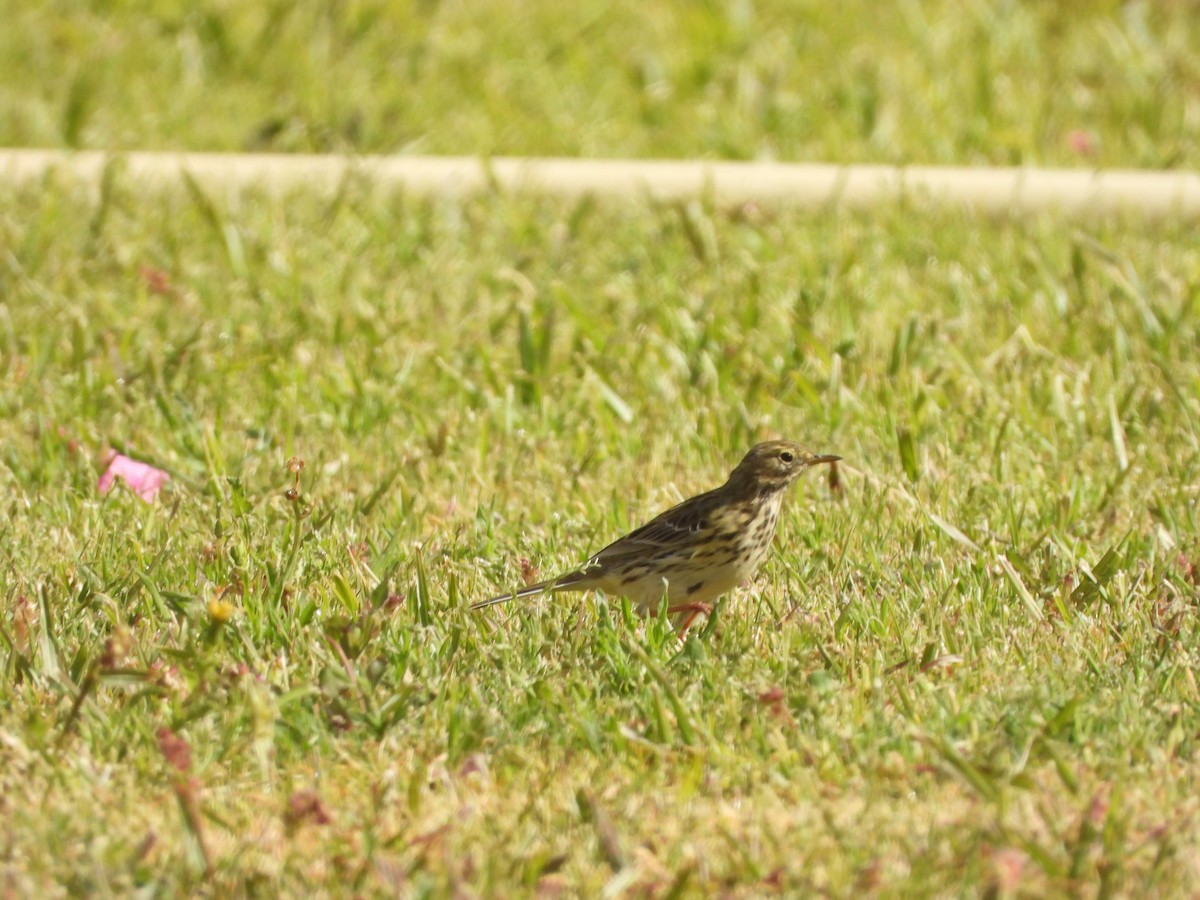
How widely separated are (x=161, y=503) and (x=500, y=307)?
2093 millimetres

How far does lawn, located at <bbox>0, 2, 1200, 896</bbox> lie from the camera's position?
357 cm

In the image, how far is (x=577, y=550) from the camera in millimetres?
5000

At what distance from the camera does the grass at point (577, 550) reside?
354cm

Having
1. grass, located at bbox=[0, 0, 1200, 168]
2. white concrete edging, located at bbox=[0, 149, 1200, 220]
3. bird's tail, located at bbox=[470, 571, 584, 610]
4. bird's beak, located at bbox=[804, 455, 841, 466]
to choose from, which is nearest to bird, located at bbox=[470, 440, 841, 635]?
bird's tail, located at bbox=[470, 571, 584, 610]

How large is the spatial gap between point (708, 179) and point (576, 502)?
294cm

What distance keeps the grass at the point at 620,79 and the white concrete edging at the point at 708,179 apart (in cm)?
41

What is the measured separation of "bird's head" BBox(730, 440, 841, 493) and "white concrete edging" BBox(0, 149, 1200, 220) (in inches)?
123

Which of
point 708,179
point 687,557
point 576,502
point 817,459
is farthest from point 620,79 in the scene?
point 687,557

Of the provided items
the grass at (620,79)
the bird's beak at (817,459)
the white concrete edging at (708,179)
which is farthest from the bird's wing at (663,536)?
the grass at (620,79)

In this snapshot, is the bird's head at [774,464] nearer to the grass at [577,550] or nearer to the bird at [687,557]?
the bird at [687,557]

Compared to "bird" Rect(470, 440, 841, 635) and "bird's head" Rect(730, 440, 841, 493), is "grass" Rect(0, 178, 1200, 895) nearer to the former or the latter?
"bird" Rect(470, 440, 841, 635)

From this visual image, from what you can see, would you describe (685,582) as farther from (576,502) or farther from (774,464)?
(576,502)

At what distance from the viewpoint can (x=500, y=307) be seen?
23.1 ft

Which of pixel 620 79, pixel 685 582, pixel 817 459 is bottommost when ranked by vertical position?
pixel 620 79
